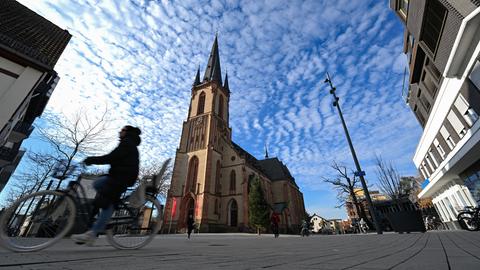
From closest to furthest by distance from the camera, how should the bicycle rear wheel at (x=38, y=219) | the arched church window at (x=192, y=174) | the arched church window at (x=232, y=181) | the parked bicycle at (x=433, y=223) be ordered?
the bicycle rear wheel at (x=38, y=219) → the parked bicycle at (x=433, y=223) → the arched church window at (x=192, y=174) → the arched church window at (x=232, y=181)

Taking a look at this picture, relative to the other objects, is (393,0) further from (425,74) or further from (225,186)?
(225,186)

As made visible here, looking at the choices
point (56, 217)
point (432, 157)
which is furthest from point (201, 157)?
point (56, 217)

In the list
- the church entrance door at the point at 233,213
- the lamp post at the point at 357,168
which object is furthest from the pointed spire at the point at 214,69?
the lamp post at the point at 357,168

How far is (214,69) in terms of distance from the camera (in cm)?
3909

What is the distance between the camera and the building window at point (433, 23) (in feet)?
30.1

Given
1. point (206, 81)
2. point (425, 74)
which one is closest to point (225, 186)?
point (206, 81)

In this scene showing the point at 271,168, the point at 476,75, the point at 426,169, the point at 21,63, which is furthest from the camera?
the point at 271,168

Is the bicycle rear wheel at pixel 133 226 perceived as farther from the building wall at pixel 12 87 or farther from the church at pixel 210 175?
the church at pixel 210 175

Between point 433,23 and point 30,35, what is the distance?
83.9 feet

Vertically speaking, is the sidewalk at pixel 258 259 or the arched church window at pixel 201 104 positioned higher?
the arched church window at pixel 201 104

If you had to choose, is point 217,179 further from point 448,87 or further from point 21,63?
point 448,87

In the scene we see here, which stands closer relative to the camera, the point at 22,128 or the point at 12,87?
the point at 12,87

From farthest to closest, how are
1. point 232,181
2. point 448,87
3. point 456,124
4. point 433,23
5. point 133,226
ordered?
point 232,181
point 456,124
point 448,87
point 433,23
point 133,226

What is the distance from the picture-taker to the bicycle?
101 inches
